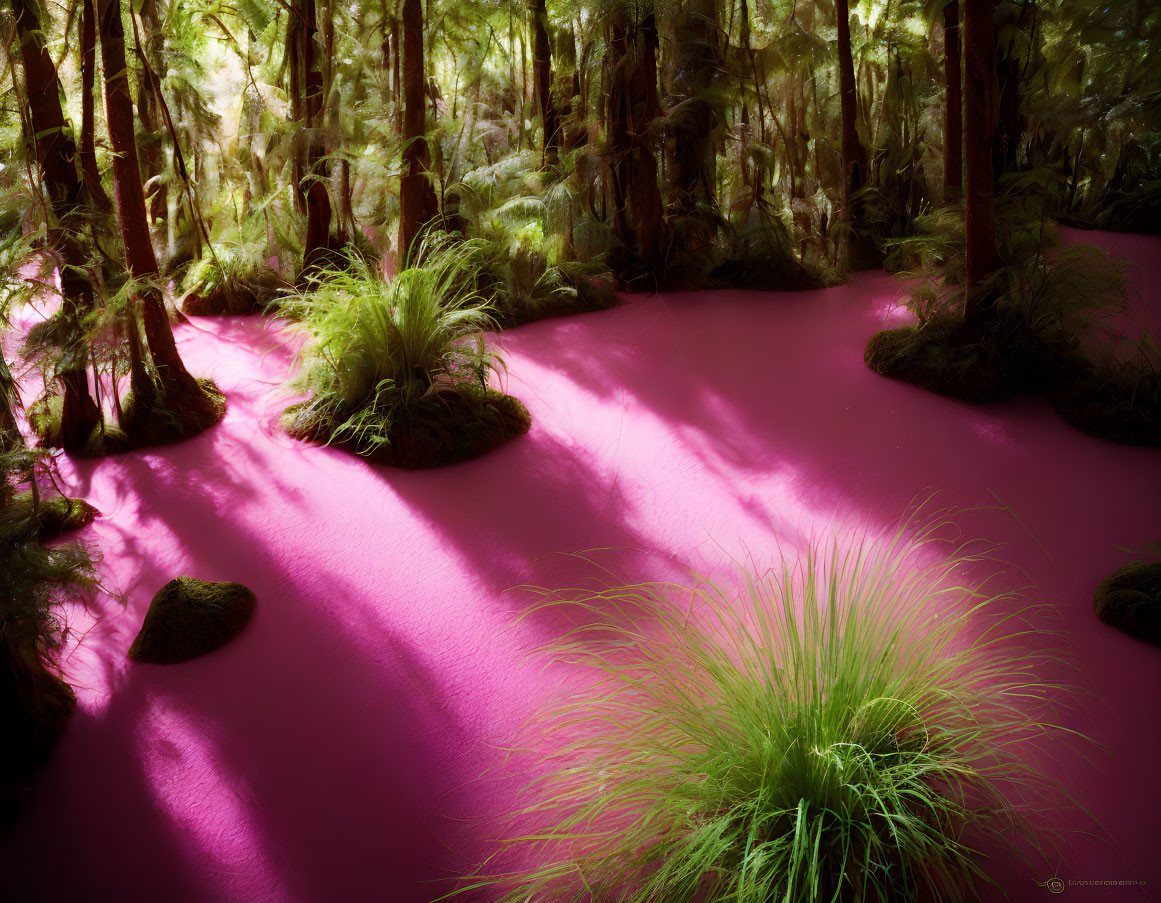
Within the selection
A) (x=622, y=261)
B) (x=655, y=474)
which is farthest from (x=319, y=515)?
(x=622, y=261)

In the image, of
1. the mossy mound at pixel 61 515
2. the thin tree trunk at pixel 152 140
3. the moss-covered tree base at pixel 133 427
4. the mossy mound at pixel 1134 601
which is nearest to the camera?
the mossy mound at pixel 1134 601

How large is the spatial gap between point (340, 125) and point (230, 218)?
1.94 meters

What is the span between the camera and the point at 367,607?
2.40m

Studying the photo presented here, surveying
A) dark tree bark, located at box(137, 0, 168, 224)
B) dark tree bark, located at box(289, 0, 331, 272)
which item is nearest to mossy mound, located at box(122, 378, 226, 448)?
dark tree bark, located at box(289, 0, 331, 272)

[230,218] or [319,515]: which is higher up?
[230,218]

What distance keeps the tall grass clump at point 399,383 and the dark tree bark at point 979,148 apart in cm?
206

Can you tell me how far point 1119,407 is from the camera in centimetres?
304

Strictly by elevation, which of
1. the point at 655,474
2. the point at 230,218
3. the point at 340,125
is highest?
the point at 340,125

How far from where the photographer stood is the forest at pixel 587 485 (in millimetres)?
1600

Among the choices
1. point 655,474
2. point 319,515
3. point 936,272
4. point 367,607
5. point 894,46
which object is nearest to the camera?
point 367,607

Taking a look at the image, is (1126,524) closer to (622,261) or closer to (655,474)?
(655,474)

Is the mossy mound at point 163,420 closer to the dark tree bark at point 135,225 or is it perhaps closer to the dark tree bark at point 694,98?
the dark tree bark at point 135,225

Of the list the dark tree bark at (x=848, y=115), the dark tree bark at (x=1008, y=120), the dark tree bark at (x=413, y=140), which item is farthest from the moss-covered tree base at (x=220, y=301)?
the dark tree bark at (x=1008, y=120)

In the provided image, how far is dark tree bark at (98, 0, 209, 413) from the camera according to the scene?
3150 millimetres
